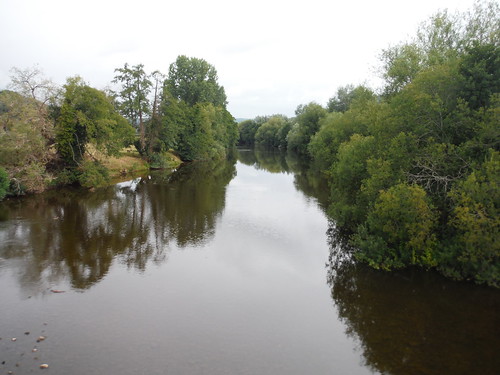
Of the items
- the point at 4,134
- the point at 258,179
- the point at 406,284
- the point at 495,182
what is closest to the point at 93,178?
the point at 4,134

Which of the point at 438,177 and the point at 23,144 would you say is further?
the point at 23,144

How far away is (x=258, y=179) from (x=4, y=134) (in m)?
28.8

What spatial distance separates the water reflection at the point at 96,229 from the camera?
1664cm

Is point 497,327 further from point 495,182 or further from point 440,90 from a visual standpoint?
point 440,90

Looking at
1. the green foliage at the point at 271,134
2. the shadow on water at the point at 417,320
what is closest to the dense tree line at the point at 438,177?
the shadow on water at the point at 417,320

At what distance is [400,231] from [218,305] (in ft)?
29.3

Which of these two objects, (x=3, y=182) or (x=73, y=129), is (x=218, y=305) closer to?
(x=3, y=182)

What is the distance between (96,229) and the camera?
22.5m

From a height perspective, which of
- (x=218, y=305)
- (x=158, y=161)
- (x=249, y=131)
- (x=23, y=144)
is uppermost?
(x=249, y=131)

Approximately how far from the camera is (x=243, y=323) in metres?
12.4

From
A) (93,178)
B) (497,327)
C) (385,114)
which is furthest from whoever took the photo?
(93,178)

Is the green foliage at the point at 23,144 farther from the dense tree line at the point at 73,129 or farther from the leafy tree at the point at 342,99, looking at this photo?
the leafy tree at the point at 342,99

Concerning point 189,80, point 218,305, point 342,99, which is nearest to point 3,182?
point 218,305

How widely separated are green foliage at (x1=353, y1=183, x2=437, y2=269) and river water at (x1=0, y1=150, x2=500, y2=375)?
77 cm
